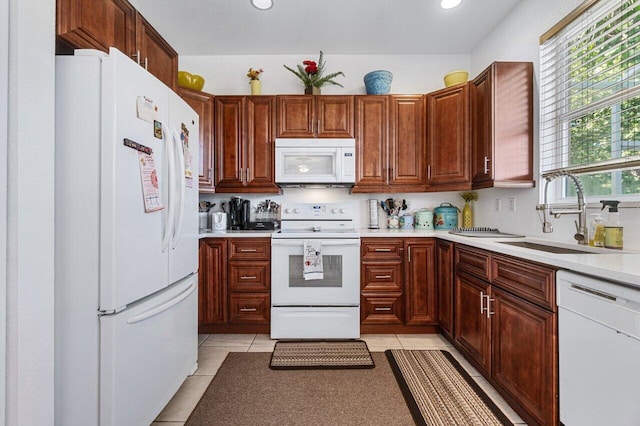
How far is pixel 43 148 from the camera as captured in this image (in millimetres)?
1040

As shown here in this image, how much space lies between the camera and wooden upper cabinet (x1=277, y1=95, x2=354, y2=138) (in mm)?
2846

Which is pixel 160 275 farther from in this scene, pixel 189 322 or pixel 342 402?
pixel 342 402

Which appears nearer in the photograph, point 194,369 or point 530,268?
point 530,268

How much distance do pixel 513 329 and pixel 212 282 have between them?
87.3 inches

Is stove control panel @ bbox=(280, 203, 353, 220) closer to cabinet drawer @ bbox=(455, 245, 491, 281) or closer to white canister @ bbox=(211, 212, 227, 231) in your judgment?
white canister @ bbox=(211, 212, 227, 231)

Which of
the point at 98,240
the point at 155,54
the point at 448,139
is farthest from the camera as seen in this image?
the point at 448,139

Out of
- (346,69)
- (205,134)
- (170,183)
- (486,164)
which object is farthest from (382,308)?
(346,69)

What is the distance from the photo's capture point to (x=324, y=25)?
2.64 m

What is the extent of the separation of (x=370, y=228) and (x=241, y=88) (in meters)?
2.04

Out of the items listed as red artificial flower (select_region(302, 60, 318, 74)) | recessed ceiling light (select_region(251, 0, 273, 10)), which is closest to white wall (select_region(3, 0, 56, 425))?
recessed ceiling light (select_region(251, 0, 273, 10))

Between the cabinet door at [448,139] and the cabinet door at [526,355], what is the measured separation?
47.9 inches

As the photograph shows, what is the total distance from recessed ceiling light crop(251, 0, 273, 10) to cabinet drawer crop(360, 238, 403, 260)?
6.81ft

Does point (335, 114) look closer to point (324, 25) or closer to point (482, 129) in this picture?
point (324, 25)

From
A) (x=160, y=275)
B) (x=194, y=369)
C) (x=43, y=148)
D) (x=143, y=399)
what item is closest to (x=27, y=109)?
(x=43, y=148)
